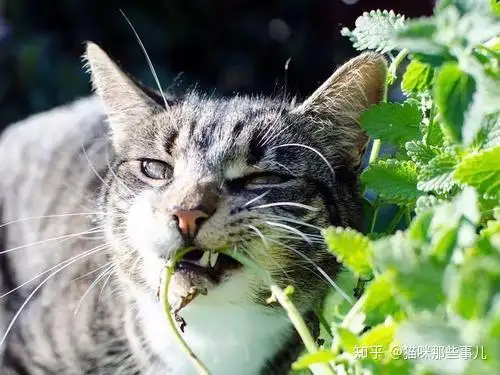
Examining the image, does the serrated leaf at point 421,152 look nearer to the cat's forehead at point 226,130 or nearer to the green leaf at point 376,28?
the green leaf at point 376,28

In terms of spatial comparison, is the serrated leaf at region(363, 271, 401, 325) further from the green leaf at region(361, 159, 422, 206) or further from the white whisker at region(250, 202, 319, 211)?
the white whisker at region(250, 202, 319, 211)

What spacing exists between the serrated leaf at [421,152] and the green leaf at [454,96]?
0.20m

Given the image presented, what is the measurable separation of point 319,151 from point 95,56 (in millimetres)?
396

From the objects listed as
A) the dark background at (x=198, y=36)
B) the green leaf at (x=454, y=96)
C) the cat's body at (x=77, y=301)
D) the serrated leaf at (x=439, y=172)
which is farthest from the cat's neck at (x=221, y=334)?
the dark background at (x=198, y=36)

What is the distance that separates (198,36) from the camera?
3281mm

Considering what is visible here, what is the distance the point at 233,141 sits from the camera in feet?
3.72

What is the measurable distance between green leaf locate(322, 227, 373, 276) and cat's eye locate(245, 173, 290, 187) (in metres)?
0.47

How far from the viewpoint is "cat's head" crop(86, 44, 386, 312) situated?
1.02 meters

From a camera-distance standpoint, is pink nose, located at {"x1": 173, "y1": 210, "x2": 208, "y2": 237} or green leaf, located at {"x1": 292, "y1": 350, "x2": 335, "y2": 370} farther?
pink nose, located at {"x1": 173, "y1": 210, "x2": 208, "y2": 237}

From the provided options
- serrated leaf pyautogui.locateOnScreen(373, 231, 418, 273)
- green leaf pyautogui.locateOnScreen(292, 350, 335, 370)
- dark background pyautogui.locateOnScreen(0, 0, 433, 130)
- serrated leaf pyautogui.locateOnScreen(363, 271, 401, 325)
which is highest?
dark background pyautogui.locateOnScreen(0, 0, 433, 130)

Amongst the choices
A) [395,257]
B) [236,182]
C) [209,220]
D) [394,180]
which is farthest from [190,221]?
[395,257]

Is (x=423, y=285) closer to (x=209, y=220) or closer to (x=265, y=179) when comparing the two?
(x=209, y=220)

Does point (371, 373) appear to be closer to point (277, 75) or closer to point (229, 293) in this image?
point (229, 293)

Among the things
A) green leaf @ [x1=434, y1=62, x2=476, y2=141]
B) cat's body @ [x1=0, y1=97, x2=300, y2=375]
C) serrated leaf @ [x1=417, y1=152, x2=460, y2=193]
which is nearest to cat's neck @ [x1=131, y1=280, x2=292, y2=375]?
cat's body @ [x1=0, y1=97, x2=300, y2=375]
